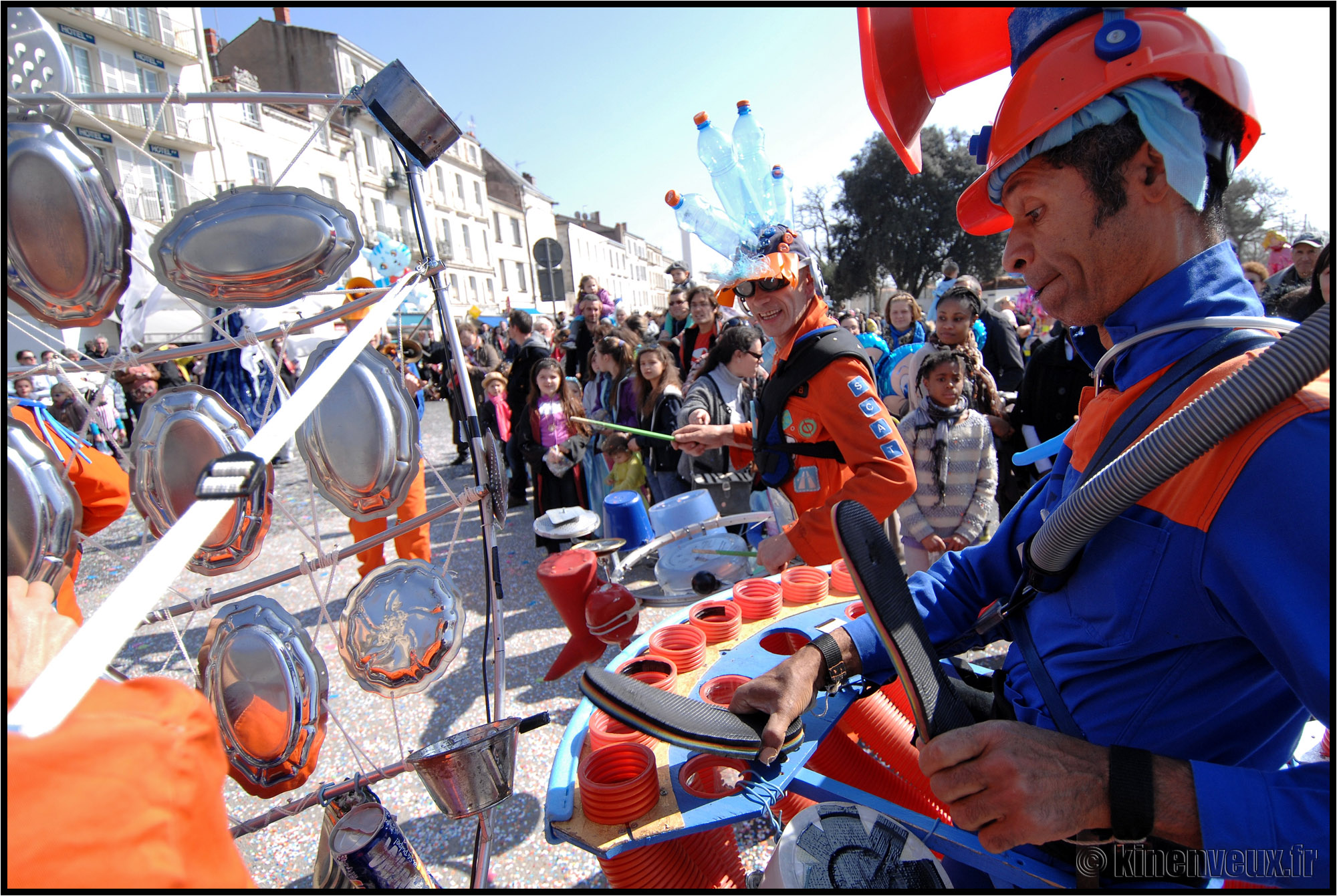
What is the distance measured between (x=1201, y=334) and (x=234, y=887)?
1.34 metres

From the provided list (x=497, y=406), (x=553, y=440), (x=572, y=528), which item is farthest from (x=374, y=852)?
(x=497, y=406)

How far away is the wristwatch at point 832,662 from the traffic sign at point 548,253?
260 inches

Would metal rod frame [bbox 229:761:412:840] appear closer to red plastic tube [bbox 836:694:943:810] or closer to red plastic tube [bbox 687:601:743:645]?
red plastic tube [bbox 687:601:743:645]

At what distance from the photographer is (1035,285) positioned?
3.63 ft

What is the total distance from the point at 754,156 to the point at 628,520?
217 centimetres

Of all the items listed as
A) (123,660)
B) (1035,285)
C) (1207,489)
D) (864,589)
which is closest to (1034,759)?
(864,589)

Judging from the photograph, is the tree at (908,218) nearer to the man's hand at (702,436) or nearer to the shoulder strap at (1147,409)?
the man's hand at (702,436)

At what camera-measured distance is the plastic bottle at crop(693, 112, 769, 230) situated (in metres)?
2.48

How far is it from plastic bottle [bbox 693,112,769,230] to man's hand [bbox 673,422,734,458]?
0.88 m

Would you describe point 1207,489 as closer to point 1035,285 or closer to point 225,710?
point 1035,285

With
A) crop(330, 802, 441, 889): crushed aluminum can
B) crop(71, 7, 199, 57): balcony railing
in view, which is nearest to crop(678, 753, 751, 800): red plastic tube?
crop(330, 802, 441, 889): crushed aluminum can

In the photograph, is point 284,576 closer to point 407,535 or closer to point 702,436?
point 702,436

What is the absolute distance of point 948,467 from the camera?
11.3 feet

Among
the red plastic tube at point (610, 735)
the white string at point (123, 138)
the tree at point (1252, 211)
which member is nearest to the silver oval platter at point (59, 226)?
the white string at point (123, 138)
